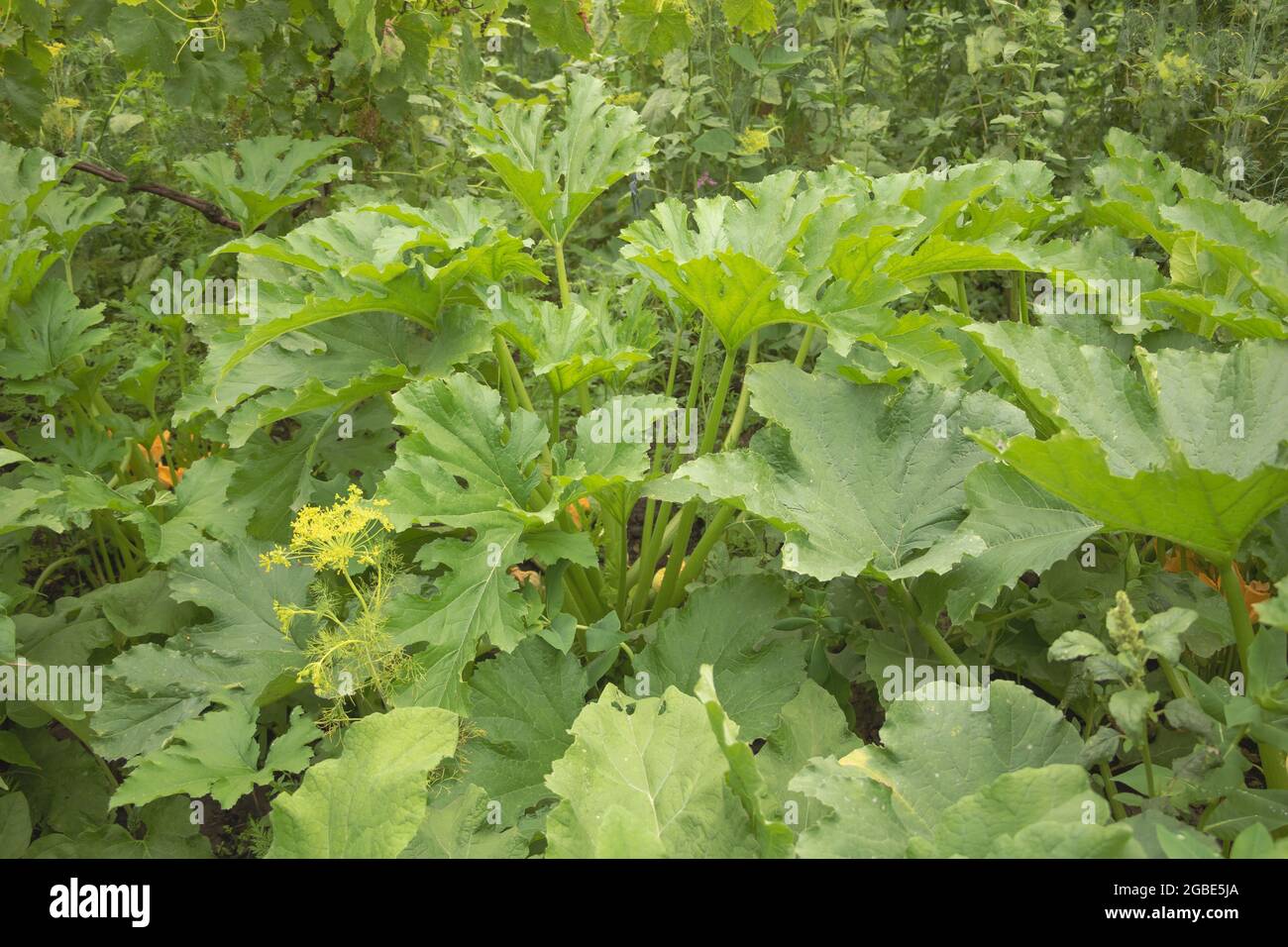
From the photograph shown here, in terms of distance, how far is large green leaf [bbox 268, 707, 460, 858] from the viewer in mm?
1366

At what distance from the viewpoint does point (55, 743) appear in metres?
2.47

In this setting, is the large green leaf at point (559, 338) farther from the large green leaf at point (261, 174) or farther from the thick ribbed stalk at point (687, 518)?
the large green leaf at point (261, 174)

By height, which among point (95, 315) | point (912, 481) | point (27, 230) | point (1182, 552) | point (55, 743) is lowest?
point (55, 743)

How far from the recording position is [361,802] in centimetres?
140

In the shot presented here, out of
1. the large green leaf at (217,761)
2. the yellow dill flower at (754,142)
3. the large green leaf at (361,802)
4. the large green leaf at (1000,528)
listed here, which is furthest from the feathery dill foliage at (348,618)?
the yellow dill flower at (754,142)

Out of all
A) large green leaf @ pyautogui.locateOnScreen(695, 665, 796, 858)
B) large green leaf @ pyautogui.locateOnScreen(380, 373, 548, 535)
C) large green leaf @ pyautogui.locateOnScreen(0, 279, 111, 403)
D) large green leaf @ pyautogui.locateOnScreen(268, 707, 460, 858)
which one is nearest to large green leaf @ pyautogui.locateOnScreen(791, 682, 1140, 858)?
large green leaf @ pyautogui.locateOnScreen(695, 665, 796, 858)

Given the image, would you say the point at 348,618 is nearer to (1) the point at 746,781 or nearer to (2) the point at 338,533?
(2) the point at 338,533

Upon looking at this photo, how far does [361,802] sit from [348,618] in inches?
30.2

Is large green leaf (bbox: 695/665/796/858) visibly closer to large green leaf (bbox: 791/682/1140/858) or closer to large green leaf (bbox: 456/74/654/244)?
large green leaf (bbox: 791/682/1140/858)

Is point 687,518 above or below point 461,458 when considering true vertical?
below

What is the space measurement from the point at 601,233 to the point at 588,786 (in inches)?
132

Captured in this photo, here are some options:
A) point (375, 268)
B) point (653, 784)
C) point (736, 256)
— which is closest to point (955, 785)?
point (653, 784)
